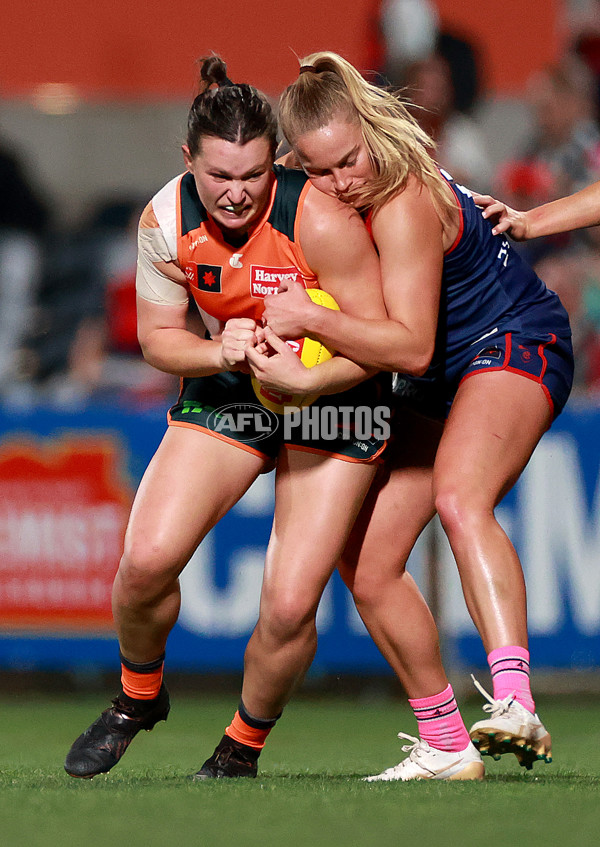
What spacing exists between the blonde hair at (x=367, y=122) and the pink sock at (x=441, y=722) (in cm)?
155

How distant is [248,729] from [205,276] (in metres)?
1.44

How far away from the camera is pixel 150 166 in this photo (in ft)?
32.4

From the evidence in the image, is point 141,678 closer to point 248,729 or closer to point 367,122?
Result: point 248,729

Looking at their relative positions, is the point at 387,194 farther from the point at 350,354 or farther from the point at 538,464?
the point at 538,464

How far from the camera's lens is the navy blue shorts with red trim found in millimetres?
3820

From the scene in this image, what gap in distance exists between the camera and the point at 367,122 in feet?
12.1

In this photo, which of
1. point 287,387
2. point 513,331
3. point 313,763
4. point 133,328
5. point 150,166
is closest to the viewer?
point 287,387

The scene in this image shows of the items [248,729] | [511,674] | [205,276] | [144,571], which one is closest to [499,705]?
[511,674]

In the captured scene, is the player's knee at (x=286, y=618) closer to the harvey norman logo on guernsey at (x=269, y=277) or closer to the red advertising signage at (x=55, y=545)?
the harvey norman logo on guernsey at (x=269, y=277)

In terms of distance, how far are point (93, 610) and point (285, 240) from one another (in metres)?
3.27

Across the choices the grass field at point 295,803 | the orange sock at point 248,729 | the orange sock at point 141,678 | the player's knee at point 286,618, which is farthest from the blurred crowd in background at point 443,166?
the player's knee at point 286,618

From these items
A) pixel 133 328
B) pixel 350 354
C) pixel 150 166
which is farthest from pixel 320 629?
pixel 150 166

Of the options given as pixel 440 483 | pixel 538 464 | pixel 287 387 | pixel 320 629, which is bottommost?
pixel 320 629

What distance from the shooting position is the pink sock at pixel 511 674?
3418mm
